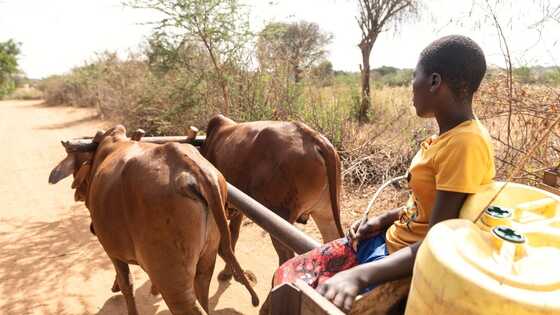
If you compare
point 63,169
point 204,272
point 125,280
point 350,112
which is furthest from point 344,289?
point 350,112

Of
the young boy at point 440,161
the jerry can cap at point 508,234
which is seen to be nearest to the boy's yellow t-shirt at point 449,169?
the young boy at point 440,161

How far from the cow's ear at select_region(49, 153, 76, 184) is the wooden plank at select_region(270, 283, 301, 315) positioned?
2.75 m

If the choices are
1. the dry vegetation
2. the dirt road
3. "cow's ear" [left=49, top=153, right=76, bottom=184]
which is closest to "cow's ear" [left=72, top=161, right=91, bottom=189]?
"cow's ear" [left=49, top=153, right=76, bottom=184]

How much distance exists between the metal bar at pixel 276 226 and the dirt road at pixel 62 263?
155cm

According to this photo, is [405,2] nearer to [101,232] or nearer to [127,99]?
[127,99]

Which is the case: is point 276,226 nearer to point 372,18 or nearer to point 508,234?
point 508,234

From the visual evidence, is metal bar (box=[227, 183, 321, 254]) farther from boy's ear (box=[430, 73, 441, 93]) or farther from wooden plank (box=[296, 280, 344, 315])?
boy's ear (box=[430, 73, 441, 93])

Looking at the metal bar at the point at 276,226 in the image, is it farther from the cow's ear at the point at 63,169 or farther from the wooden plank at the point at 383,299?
the cow's ear at the point at 63,169

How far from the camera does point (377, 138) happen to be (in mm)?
6312

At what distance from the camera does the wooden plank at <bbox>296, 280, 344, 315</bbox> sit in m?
0.92

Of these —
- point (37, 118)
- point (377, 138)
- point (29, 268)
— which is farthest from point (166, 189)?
point (37, 118)

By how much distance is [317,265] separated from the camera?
1.63m

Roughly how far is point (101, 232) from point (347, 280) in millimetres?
2099

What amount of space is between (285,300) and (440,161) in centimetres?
69
